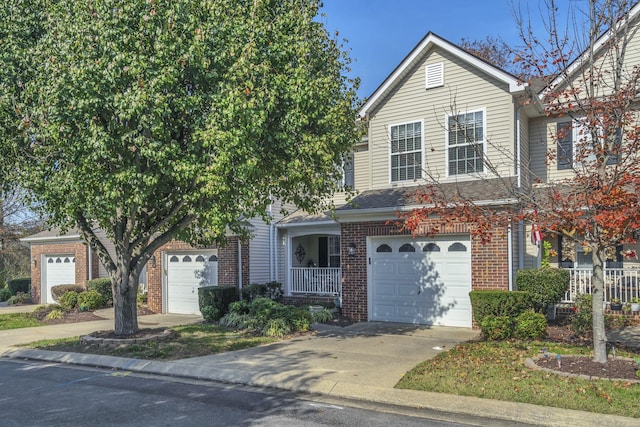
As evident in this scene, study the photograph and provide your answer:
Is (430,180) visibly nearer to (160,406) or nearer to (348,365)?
(348,365)

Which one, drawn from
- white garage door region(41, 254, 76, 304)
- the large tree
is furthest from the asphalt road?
white garage door region(41, 254, 76, 304)

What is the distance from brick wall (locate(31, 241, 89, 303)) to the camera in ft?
76.8

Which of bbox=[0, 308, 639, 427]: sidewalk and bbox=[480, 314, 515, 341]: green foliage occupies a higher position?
bbox=[480, 314, 515, 341]: green foliage

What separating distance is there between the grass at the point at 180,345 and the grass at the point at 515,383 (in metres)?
4.58

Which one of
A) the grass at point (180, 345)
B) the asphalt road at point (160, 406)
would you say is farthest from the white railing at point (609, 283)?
the asphalt road at point (160, 406)

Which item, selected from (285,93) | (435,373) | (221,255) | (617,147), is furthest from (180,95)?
Answer: (221,255)

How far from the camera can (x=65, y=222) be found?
1152 cm

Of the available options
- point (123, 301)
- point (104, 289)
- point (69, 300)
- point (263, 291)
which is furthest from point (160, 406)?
point (104, 289)

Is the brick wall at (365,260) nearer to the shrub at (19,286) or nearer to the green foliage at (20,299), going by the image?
the green foliage at (20,299)

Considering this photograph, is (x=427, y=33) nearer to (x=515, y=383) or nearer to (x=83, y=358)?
(x=515, y=383)

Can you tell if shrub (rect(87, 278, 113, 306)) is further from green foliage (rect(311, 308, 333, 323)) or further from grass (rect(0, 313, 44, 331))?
green foliage (rect(311, 308, 333, 323))

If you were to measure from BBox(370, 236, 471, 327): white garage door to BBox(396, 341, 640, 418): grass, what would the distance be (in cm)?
369

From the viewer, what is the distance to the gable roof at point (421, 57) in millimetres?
13922

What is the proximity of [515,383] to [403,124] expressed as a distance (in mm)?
9813
